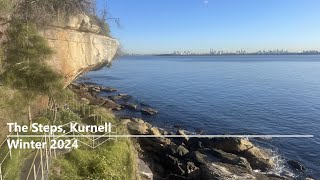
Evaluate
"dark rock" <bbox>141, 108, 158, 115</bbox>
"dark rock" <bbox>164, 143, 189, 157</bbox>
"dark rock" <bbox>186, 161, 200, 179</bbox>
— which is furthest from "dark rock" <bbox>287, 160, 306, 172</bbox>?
"dark rock" <bbox>141, 108, 158, 115</bbox>

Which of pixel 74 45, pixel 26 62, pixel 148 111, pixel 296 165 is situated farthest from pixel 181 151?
pixel 148 111

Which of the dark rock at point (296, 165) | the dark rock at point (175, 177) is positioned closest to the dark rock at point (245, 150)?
the dark rock at point (296, 165)

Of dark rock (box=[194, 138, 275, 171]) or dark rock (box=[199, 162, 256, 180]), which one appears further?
dark rock (box=[194, 138, 275, 171])

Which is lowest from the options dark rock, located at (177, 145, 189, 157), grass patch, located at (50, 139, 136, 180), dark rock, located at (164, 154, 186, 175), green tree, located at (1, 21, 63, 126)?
dark rock, located at (164, 154, 186, 175)

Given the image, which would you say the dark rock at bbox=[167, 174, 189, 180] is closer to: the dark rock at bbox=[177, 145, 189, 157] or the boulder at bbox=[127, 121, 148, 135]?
the dark rock at bbox=[177, 145, 189, 157]

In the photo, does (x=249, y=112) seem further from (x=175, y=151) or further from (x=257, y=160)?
(x=175, y=151)

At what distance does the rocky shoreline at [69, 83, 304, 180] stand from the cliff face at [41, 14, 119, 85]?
7108mm

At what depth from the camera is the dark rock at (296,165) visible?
24.6 meters

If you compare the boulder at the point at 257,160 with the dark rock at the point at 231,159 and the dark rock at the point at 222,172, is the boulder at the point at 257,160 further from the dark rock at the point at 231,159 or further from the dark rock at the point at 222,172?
the dark rock at the point at 222,172

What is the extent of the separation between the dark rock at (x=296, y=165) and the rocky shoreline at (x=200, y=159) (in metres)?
1.47

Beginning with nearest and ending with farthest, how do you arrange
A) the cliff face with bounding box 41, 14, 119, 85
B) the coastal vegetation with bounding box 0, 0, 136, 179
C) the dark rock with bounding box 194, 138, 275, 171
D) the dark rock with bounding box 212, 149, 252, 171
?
the coastal vegetation with bounding box 0, 0, 136, 179, the cliff face with bounding box 41, 14, 119, 85, the dark rock with bounding box 212, 149, 252, 171, the dark rock with bounding box 194, 138, 275, 171

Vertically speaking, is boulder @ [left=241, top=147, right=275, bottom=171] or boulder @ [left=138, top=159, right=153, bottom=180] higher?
boulder @ [left=138, top=159, right=153, bottom=180]

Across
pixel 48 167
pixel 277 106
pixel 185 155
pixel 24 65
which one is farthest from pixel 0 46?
pixel 277 106

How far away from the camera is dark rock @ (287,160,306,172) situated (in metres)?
24.6
